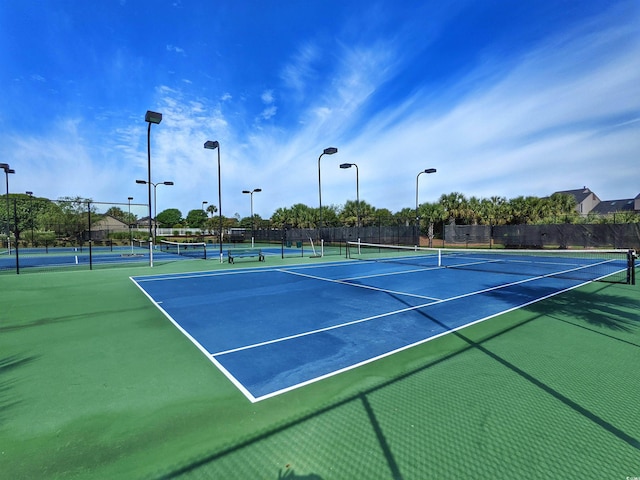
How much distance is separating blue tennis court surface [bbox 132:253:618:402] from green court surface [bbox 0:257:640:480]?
1.32ft

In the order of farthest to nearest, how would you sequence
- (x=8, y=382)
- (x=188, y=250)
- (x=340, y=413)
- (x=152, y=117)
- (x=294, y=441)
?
(x=188, y=250), (x=152, y=117), (x=8, y=382), (x=340, y=413), (x=294, y=441)

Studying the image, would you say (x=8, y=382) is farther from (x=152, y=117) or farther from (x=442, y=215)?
(x=442, y=215)

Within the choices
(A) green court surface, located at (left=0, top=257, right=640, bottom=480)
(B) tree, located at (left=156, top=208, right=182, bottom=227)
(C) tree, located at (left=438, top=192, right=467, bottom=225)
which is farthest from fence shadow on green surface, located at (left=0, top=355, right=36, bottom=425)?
(B) tree, located at (left=156, top=208, right=182, bottom=227)

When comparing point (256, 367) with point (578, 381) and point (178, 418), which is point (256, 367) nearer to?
point (178, 418)

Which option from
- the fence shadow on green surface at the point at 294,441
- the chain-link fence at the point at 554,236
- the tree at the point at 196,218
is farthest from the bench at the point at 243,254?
the tree at the point at 196,218

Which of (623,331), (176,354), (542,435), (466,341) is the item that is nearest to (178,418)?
(176,354)

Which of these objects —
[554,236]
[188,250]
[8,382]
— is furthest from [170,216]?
[8,382]

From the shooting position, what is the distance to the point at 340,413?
3400mm

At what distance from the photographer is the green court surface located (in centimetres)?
266

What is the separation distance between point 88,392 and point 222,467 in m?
2.37

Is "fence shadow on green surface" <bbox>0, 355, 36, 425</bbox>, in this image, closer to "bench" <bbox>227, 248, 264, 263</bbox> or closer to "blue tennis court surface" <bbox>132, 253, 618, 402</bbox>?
"blue tennis court surface" <bbox>132, 253, 618, 402</bbox>

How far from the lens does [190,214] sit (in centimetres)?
10544

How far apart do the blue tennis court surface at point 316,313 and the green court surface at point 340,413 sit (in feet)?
1.32

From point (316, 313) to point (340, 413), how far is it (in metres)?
4.15
